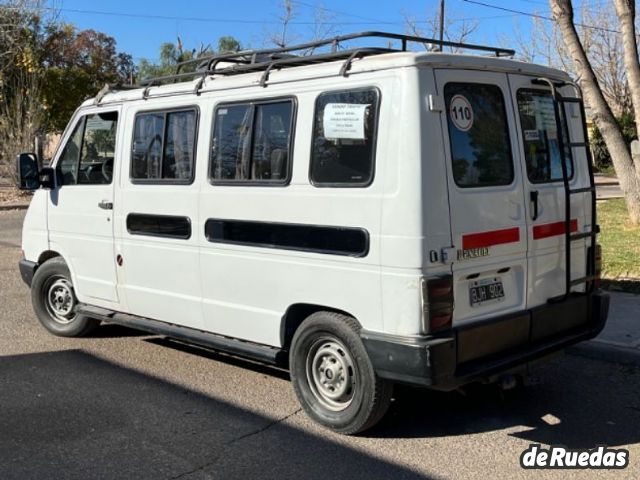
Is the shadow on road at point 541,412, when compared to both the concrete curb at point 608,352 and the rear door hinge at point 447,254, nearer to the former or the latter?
the concrete curb at point 608,352

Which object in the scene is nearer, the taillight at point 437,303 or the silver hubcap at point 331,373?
the taillight at point 437,303

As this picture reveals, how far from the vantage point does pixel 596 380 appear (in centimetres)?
543

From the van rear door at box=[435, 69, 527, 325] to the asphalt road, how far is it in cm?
85

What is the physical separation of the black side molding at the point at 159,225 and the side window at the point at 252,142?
489mm

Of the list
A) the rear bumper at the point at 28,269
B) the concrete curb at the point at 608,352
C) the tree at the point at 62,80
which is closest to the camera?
the concrete curb at the point at 608,352

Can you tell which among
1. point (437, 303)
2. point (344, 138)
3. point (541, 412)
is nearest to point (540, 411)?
point (541, 412)

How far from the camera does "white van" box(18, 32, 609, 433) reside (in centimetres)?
396

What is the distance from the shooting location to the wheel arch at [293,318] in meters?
4.57

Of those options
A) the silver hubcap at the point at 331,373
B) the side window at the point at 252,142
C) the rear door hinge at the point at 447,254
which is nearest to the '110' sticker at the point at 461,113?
the rear door hinge at the point at 447,254

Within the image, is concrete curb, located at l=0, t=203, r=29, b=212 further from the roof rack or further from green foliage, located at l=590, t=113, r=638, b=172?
Answer: green foliage, located at l=590, t=113, r=638, b=172

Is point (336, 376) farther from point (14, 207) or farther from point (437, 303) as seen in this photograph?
point (14, 207)

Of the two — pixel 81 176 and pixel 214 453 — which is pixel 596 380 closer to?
pixel 214 453

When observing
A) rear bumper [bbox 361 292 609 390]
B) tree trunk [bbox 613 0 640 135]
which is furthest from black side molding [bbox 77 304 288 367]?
tree trunk [bbox 613 0 640 135]

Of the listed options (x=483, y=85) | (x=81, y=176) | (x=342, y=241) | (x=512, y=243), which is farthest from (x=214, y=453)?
(x=81, y=176)
